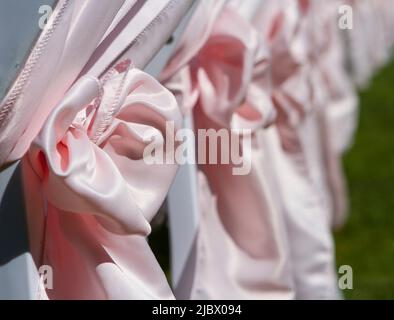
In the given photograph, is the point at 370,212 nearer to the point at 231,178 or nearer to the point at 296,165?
the point at 296,165

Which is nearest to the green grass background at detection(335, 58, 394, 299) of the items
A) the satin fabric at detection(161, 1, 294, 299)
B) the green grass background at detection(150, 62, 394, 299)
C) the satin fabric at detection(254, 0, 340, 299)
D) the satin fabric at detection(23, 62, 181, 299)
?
the green grass background at detection(150, 62, 394, 299)

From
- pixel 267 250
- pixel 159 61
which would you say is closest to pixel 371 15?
pixel 267 250

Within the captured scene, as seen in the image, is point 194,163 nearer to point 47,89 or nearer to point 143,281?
point 143,281

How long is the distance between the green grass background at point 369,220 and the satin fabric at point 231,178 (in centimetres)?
135

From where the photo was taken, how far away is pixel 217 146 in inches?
Result: 117

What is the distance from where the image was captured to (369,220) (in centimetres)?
593

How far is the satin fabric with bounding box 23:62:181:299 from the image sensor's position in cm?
192

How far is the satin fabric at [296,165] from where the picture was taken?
356cm

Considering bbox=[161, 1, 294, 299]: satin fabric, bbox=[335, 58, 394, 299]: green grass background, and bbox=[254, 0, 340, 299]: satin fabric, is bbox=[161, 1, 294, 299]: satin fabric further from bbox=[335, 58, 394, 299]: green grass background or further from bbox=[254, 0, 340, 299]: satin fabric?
bbox=[335, 58, 394, 299]: green grass background

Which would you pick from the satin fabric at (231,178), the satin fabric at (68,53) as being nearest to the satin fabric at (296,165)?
the satin fabric at (231,178)

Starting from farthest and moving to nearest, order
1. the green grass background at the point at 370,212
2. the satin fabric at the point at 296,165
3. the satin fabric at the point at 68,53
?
the green grass background at the point at 370,212 < the satin fabric at the point at 296,165 < the satin fabric at the point at 68,53

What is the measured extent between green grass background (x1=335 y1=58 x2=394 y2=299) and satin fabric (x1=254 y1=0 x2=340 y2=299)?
60 cm

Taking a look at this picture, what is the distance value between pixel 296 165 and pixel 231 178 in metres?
0.98

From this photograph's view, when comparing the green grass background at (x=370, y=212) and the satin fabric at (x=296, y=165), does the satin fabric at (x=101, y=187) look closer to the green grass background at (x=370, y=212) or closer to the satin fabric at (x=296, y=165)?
the satin fabric at (x=296, y=165)
